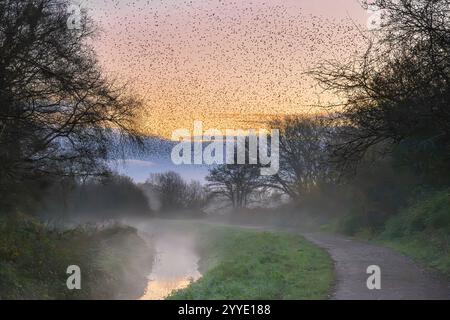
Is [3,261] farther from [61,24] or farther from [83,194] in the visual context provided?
[83,194]

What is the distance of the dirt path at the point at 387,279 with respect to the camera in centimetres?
1168

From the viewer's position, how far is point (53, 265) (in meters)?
18.0

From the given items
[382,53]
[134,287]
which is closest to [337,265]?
A: [382,53]

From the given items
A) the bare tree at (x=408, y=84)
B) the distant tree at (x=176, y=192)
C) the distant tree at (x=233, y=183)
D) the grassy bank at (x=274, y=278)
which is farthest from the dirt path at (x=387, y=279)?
the distant tree at (x=176, y=192)

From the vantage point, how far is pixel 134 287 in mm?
23109

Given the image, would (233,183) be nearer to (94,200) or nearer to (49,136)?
(94,200)

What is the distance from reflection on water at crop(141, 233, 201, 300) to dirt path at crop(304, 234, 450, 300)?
278 inches

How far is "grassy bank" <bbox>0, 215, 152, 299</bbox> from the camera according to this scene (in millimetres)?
15602

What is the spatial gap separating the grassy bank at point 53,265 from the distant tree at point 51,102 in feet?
5.48

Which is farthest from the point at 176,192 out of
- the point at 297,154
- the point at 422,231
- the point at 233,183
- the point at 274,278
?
the point at 274,278

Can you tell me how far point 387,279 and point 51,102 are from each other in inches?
522

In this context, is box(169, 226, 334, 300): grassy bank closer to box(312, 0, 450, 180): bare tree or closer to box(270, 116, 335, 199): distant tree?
box(312, 0, 450, 180): bare tree

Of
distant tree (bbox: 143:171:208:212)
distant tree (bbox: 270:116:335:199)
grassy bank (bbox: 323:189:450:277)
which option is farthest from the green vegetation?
distant tree (bbox: 143:171:208:212)
